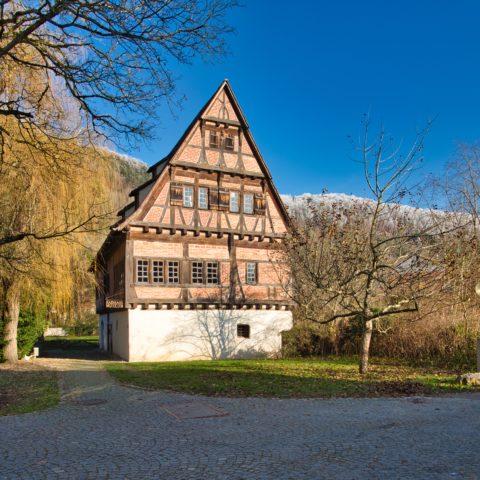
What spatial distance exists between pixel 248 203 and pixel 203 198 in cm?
243

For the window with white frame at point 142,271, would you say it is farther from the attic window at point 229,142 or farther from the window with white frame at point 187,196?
the attic window at point 229,142

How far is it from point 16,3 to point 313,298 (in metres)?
13.8

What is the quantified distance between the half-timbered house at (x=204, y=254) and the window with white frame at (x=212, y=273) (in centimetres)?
5

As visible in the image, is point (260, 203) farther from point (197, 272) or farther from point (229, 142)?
point (197, 272)

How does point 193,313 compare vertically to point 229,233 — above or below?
below

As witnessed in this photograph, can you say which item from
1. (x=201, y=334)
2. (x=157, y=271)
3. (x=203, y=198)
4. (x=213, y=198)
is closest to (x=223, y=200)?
(x=213, y=198)

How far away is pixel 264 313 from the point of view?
24812mm

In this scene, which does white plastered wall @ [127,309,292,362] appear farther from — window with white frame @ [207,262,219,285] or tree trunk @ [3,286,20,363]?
tree trunk @ [3,286,20,363]

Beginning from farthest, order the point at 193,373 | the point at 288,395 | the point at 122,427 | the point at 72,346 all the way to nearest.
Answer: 1. the point at 72,346
2. the point at 193,373
3. the point at 288,395
4. the point at 122,427

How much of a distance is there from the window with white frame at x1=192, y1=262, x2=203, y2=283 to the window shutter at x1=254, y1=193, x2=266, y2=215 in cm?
410

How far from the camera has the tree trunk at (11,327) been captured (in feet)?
63.5

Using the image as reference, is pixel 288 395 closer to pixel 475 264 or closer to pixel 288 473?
pixel 288 473

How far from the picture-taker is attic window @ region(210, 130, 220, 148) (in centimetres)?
2400

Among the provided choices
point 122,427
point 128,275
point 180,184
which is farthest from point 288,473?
point 180,184
